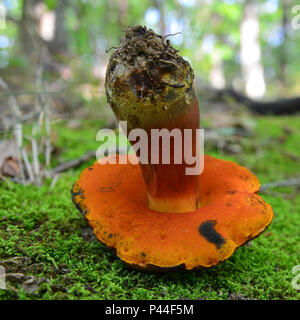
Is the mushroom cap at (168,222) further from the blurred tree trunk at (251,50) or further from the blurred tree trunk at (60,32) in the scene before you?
the blurred tree trunk at (251,50)

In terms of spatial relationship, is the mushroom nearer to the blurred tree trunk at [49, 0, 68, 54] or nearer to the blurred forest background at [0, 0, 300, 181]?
the blurred forest background at [0, 0, 300, 181]

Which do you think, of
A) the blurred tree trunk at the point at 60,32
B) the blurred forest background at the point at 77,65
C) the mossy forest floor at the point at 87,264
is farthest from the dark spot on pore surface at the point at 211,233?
the blurred tree trunk at the point at 60,32

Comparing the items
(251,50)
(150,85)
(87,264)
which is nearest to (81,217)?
(87,264)

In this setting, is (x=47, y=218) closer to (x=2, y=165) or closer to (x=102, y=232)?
(x=102, y=232)

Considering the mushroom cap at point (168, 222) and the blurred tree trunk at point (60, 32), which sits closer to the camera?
the mushroom cap at point (168, 222)

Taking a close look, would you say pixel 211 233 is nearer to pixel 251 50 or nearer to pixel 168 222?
pixel 168 222
